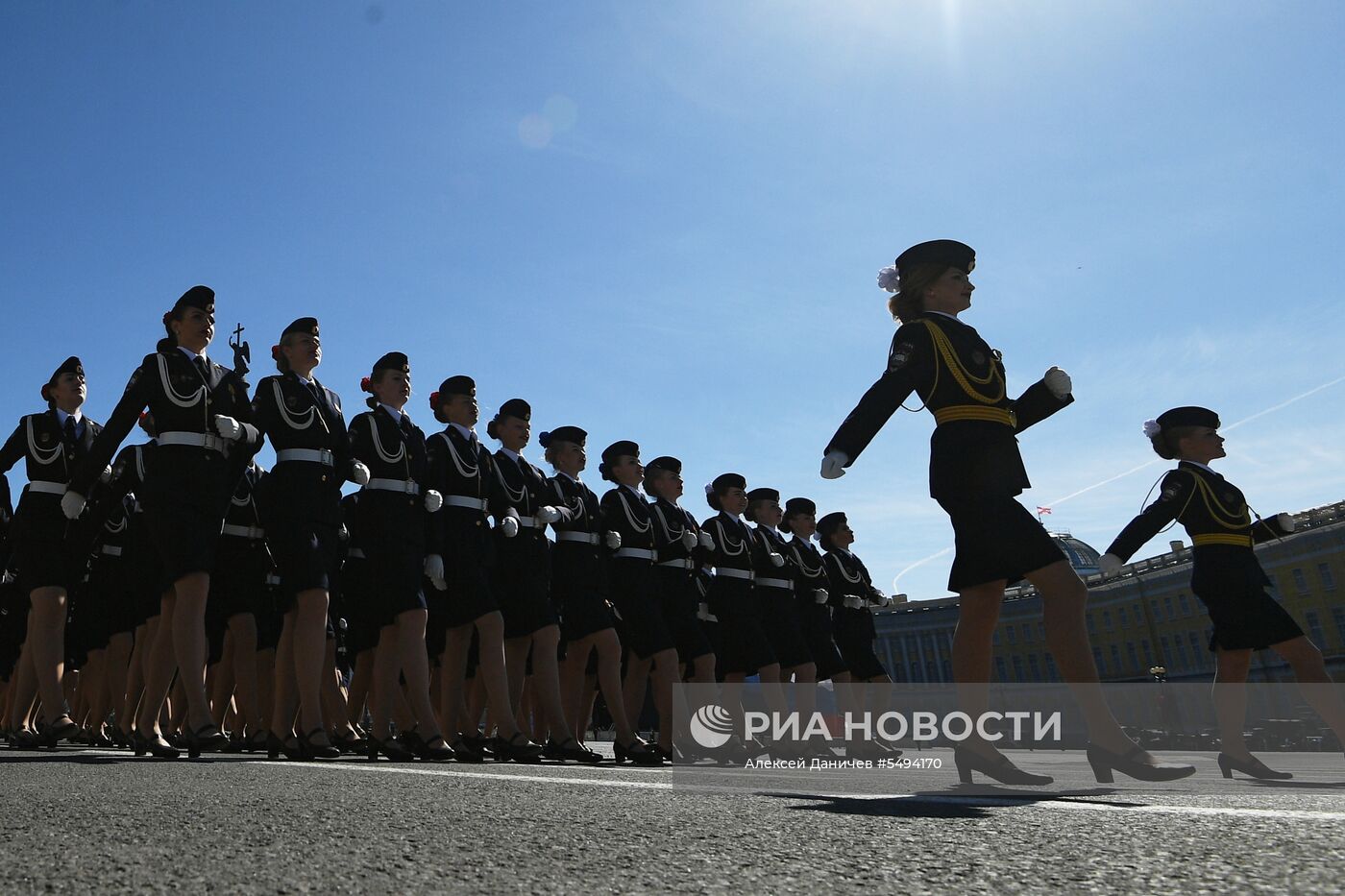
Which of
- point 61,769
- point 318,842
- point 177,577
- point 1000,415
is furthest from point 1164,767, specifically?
point 177,577

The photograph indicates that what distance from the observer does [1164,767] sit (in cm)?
384

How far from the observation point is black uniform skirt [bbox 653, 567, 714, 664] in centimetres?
862

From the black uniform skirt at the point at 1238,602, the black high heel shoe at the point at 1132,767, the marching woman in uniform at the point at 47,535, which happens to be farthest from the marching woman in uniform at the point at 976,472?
the marching woman in uniform at the point at 47,535

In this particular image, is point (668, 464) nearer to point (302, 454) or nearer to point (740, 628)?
point (740, 628)

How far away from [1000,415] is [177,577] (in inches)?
165

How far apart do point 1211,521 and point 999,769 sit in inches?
138

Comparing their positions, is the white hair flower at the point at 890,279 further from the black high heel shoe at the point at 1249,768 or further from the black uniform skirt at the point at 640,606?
the black uniform skirt at the point at 640,606

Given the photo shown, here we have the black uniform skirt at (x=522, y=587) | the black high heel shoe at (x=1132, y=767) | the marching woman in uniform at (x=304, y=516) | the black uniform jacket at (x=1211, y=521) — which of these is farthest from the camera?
the black uniform skirt at (x=522, y=587)

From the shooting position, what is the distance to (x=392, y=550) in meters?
6.54

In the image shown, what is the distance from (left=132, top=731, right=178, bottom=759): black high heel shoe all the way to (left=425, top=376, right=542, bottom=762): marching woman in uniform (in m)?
1.70

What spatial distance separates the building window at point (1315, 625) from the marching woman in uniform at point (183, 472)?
80760 millimetres

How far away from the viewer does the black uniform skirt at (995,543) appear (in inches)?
166

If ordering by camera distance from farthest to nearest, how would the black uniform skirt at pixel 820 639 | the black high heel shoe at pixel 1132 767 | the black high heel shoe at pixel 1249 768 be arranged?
the black uniform skirt at pixel 820 639, the black high heel shoe at pixel 1249 768, the black high heel shoe at pixel 1132 767

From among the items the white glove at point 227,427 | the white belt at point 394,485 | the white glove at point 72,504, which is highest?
the white glove at point 227,427
